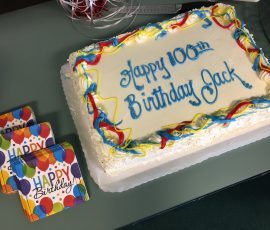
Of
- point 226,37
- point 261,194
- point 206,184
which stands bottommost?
point 261,194

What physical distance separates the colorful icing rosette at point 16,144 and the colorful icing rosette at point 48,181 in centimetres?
3

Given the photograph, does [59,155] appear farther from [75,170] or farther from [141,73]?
[141,73]

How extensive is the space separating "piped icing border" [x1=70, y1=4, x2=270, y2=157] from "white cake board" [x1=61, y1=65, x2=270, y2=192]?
10cm

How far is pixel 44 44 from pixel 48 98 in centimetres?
18

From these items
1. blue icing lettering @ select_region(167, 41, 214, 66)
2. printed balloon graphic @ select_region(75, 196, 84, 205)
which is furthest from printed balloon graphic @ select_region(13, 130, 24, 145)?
blue icing lettering @ select_region(167, 41, 214, 66)

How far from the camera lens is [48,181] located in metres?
1.15

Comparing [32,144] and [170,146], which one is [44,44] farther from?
[170,146]

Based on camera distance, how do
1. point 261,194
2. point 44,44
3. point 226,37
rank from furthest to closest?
1. point 261,194
2. point 44,44
3. point 226,37

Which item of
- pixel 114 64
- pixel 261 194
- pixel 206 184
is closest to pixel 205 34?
pixel 114 64

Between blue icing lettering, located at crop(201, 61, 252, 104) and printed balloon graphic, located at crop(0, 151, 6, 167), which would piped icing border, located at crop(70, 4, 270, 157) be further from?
printed balloon graphic, located at crop(0, 151, 6, 167)

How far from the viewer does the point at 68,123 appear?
1.29 m

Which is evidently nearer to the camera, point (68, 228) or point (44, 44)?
point (68, 228)

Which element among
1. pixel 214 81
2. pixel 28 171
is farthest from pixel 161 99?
pixel 28 171

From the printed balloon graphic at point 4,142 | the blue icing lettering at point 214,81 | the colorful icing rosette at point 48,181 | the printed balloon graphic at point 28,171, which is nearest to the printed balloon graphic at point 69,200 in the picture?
the colorful icing rosette at point 48,181
